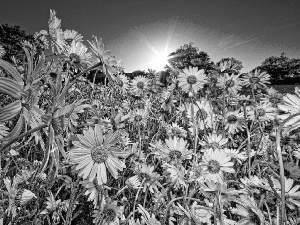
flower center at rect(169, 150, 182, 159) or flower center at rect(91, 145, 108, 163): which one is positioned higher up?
flower center at rect(169, 150, 182, 159)

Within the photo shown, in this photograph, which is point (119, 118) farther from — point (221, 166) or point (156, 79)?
point (156, 79)

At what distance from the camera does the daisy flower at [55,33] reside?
1104mm

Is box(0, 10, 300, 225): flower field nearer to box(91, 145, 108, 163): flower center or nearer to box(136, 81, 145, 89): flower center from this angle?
box(91, 145, 108, 163): flower center

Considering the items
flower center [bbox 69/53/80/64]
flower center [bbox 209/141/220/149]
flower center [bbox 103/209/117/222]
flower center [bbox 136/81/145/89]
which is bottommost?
flower center [bbox 103/209/117/222]

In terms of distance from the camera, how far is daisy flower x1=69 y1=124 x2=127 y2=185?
2.50 feet

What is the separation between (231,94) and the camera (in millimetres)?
2453

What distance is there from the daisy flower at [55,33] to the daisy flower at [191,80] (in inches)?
57.8

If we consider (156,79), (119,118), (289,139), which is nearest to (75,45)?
(119,118)

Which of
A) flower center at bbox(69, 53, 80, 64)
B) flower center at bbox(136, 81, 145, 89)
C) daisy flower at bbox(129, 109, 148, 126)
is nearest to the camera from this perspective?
flower center at bbox(69, 53, 80, 64)

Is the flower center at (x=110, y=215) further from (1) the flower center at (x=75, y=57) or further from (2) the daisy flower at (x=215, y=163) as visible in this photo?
(1) the flower center at (x=75, y=57)

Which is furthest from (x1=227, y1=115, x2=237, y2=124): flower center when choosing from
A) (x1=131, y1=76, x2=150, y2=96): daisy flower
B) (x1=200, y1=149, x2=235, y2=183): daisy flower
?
(x1=131, y1=76, x2=150, y2=96): daisy flower

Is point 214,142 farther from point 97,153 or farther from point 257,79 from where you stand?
point 257,79

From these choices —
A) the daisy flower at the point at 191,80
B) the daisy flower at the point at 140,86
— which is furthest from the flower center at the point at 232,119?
the daisy flower at the point at 140,86

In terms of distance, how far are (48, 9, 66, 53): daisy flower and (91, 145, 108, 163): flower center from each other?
59 centimetres
